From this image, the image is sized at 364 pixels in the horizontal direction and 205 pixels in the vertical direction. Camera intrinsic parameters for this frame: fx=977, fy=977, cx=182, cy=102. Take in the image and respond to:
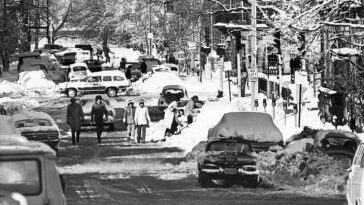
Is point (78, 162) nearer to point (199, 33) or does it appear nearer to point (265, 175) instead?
point (265, 175)

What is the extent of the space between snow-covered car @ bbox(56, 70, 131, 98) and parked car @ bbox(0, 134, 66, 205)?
147 ft

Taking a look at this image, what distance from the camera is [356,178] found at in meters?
14.1

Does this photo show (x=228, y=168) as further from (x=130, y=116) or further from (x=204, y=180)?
(x=130, y=116)

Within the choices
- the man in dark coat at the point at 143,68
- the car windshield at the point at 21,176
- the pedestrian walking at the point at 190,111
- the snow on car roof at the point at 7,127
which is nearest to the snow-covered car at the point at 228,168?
the snow on car roof at the point at 7,127

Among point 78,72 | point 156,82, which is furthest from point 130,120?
point 78,72

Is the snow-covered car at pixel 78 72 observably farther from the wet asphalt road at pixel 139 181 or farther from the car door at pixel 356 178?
the car door at pixel 356 178

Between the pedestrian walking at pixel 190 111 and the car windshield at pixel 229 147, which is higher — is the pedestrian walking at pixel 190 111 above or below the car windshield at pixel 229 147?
below

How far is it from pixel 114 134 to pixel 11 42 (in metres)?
39.6

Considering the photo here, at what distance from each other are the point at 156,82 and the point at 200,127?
27.5 meters

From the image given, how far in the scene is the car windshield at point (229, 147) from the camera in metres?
20.9

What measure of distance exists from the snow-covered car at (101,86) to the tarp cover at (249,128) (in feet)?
94.2

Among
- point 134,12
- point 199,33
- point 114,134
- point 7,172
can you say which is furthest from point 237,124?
point 134,12

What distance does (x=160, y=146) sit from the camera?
100 feet

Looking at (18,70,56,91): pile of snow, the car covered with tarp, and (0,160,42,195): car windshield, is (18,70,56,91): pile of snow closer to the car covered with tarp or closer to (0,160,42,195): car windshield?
the car covered with tarp
